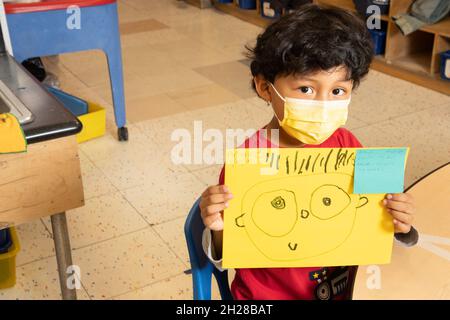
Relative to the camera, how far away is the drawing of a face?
3.09 ft

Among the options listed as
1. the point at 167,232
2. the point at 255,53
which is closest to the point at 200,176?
the point at 167,232

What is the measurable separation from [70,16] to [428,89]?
212 cm

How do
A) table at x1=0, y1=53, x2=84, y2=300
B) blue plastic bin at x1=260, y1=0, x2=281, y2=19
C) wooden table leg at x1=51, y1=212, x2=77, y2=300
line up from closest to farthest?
table at x1=0, y1=53, x2=84, y2=300 < wooden table leg at x1=51, y1=212, x2=77, y2=300 < blue plastic bin at x1=260, y1=0, x2=281, y2=19

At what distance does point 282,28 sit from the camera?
3.71 feet

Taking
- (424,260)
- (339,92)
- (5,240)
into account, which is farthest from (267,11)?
(424,260)

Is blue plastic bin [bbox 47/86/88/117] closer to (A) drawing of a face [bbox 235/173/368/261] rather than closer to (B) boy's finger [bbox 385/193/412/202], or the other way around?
(A) drawing of a face [bbox 235/173/368/261]

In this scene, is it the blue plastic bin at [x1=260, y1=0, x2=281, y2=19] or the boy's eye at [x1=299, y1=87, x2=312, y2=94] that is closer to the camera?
the boy's eye at [x1=299, y1=87, x2=312, y2=94]

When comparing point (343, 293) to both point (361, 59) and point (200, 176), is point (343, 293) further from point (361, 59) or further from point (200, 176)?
point (200, 176)

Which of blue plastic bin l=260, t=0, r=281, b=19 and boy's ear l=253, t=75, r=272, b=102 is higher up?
boy's ear l=253, t=75, r=272, b=102

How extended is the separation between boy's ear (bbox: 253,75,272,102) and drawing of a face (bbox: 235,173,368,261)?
0.29 meters

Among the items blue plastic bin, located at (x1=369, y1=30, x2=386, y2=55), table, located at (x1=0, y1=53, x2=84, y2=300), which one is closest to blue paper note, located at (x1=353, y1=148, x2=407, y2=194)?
table, located at (x1=0, y1=53, x2=84, y2=300)

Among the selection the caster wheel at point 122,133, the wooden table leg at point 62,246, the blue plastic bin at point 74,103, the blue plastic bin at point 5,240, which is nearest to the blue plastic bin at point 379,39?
the caster wheel at point 122,133

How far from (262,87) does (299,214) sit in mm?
337
